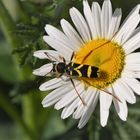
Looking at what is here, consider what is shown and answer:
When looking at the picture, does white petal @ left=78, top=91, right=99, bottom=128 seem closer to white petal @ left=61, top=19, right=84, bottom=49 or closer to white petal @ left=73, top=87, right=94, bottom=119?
white petal @ left=73, top=87, right=94, bottom=119

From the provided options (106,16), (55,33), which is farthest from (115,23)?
(55,33)

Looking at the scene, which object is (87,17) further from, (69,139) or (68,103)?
(69,139)

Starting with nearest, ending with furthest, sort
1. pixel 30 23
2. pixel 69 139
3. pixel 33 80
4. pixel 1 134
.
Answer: pixel 30 23 → pixel 33 80 → pixel 69 139 → pixel 1 134

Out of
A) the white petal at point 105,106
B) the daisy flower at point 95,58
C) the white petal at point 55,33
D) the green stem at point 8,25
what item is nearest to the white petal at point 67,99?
the daisy flower at point 95,58

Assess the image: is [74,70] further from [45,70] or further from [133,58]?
[133,58]

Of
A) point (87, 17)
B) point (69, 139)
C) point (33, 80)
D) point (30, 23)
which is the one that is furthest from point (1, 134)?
point (87, 17)

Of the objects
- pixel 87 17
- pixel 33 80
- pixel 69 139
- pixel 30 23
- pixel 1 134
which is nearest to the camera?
pixel 87 17
